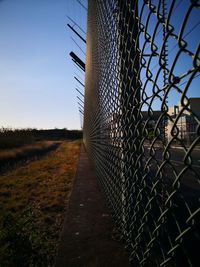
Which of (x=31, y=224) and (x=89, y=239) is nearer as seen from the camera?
(x=89, y=239)

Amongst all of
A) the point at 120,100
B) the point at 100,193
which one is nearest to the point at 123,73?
the point at 120,100

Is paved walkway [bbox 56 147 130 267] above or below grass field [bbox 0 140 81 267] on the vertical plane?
above

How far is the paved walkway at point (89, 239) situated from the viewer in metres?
2.06

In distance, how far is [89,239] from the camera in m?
2.47

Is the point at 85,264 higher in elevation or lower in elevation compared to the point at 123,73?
lower

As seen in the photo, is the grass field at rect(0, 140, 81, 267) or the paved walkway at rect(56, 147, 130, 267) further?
the grass field at rect(0, 140, 81, 267)

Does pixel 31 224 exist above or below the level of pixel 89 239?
below

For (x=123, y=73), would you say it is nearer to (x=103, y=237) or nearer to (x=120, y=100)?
(x=120, y=100)

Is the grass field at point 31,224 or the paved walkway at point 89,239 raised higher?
the paved walkway at point 89,239

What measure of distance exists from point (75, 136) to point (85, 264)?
85.6 metres

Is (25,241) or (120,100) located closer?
(120,100)

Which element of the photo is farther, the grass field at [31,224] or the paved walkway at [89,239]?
the grass field at [31,224]

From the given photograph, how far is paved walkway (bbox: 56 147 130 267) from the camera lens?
6.77 ft

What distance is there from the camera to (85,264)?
2029 mm
